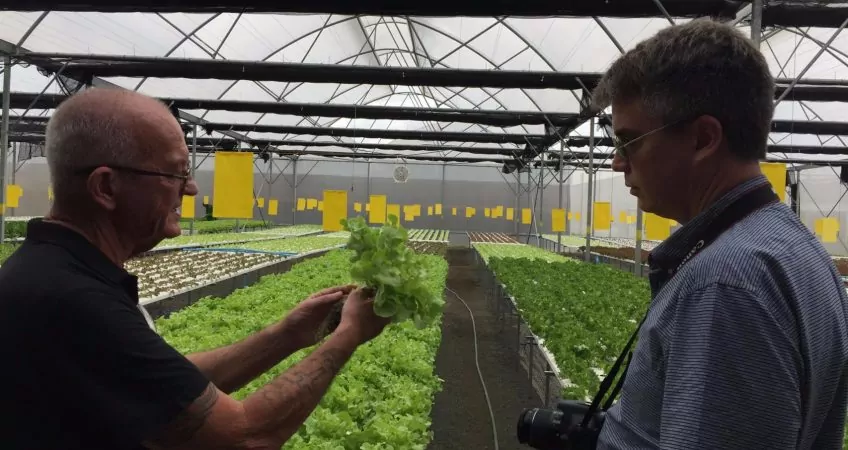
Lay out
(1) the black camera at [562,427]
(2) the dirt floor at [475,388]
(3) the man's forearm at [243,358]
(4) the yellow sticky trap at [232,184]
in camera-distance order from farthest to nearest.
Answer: (4) the yellow sticky trap at [232,184], (2) the dirt floor at [475,388], (3) the man's forearm at [243,358], (1) the black camera at [562,427]

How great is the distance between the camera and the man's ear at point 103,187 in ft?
5.32

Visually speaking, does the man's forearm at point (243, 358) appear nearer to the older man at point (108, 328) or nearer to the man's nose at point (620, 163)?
the older man at point (108, 328)

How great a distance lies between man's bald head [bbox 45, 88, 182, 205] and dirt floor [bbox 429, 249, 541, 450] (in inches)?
232

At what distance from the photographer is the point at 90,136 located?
162cm

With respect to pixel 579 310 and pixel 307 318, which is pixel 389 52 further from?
pixel 307 318

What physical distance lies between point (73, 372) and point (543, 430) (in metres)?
1.43

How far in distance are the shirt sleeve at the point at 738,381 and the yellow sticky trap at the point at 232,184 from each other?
35.8 ft

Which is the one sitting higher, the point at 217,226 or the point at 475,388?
the point at 217,226

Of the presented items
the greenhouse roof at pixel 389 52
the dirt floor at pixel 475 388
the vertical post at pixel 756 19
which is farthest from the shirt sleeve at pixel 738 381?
the vertical post at pixel 756 19

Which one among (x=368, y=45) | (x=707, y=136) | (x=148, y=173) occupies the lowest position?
(x=148, y=173)

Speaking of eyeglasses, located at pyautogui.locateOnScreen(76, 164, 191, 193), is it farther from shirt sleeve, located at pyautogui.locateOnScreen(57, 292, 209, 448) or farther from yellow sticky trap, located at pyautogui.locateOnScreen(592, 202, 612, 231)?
yellow sticky trap, located at pyautogui.locateOnScreen(592, 202, 612, 231)

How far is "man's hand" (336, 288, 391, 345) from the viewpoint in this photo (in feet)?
6.78

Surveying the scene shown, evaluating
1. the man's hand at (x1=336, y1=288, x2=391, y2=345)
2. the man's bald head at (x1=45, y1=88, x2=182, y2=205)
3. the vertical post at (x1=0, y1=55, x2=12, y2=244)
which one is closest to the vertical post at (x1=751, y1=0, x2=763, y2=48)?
the man's hand at (x1=336, y1=288, x2=391, y2=345)

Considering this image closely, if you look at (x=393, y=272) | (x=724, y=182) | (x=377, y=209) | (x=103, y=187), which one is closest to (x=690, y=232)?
(x=724, y=182)
